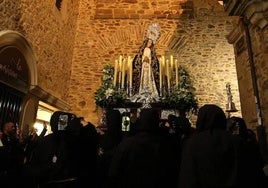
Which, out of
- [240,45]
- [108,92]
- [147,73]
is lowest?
[108,92]

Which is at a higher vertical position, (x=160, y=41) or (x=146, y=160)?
A: (x=160, y=41)

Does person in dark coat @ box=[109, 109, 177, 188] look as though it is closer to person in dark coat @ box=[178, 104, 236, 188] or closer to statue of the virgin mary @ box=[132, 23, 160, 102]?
person in dark coat @ box=[178, 104, 236, 188]

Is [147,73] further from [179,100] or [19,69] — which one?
[19,69]

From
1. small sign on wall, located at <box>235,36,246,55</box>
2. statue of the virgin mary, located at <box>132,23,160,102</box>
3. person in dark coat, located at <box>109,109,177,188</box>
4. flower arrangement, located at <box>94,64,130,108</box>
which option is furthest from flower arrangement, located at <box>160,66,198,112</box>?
person in dark coat, located at <box>109,109,177,188</box>

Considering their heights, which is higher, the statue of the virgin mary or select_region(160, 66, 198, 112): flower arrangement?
the statue of the virgin mary

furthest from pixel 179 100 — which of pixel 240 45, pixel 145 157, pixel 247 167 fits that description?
pixel 247 167

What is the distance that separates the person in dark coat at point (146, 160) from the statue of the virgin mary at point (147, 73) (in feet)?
15.0

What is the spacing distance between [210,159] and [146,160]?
1.90ft

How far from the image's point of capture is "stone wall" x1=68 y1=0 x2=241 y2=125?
336 inches

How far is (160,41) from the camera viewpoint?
918cm

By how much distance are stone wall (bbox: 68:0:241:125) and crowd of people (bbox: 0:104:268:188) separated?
5.58m

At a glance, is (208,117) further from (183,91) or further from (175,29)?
(175,29)

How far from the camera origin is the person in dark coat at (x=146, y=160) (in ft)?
6.43

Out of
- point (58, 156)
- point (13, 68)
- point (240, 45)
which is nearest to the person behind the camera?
point (58, 156)
